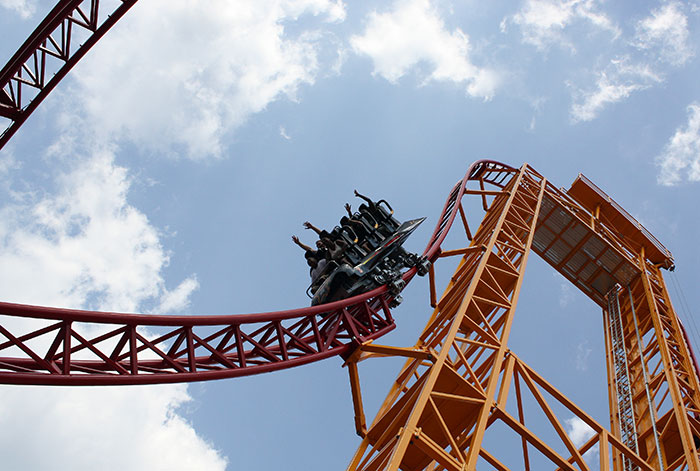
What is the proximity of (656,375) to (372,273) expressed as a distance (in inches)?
378

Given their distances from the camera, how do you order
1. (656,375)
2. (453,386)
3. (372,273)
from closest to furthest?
(453,386) < (372,273) < (656,375)

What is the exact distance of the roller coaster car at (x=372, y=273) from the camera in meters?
14.2

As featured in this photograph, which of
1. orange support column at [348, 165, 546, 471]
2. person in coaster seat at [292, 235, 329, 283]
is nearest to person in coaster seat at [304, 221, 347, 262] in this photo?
person in coaster seat at [292, 235, 329, 283]

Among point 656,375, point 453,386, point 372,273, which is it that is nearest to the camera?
point 453,386

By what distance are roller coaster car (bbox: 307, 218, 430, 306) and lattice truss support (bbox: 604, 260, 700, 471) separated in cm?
707

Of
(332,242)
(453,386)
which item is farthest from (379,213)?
(453,386)

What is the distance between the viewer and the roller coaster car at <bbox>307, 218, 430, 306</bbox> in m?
14.2

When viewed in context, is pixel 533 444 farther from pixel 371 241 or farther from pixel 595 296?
pixel 595 296

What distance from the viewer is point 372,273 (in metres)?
14.6

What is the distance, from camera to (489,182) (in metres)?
23.5

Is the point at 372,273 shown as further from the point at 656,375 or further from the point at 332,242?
the point at 656,375

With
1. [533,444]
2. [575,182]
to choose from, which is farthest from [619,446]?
[575,182]

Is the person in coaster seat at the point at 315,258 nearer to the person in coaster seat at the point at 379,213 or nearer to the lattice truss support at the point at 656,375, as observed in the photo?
the person in coaster seat at the point at 379,213

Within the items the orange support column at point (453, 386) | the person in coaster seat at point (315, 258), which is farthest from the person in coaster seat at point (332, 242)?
the orange support column at point (453, 386)
